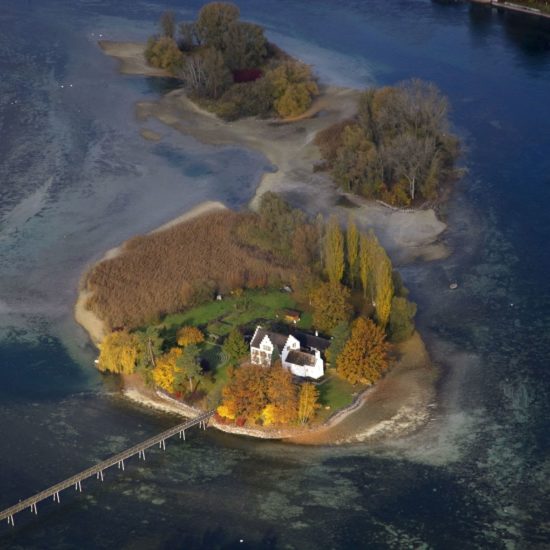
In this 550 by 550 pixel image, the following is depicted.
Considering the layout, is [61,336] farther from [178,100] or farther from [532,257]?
[178,100]

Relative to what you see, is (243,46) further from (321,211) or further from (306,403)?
(306,403)

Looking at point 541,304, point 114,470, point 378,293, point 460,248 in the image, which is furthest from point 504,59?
point 114,470

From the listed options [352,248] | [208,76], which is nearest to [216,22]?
[208,76]

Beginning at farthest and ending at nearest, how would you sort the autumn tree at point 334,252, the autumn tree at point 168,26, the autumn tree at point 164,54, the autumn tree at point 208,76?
the autumn tree at point 168,26, the autumn tree at point 164,54, the autumn tree at point 208,76, the autumn tree at point 334,252

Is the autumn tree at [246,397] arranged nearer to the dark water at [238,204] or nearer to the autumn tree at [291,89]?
the dark water at [238,204]

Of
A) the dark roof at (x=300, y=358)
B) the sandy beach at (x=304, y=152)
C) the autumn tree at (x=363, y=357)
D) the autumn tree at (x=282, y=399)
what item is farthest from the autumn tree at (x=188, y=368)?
the sandy beach at (x=304, y=152)

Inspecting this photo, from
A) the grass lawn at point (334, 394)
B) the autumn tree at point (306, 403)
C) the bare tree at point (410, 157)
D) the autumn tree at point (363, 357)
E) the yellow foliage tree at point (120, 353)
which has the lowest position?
the yellow foliage tree at point (120, 353)
